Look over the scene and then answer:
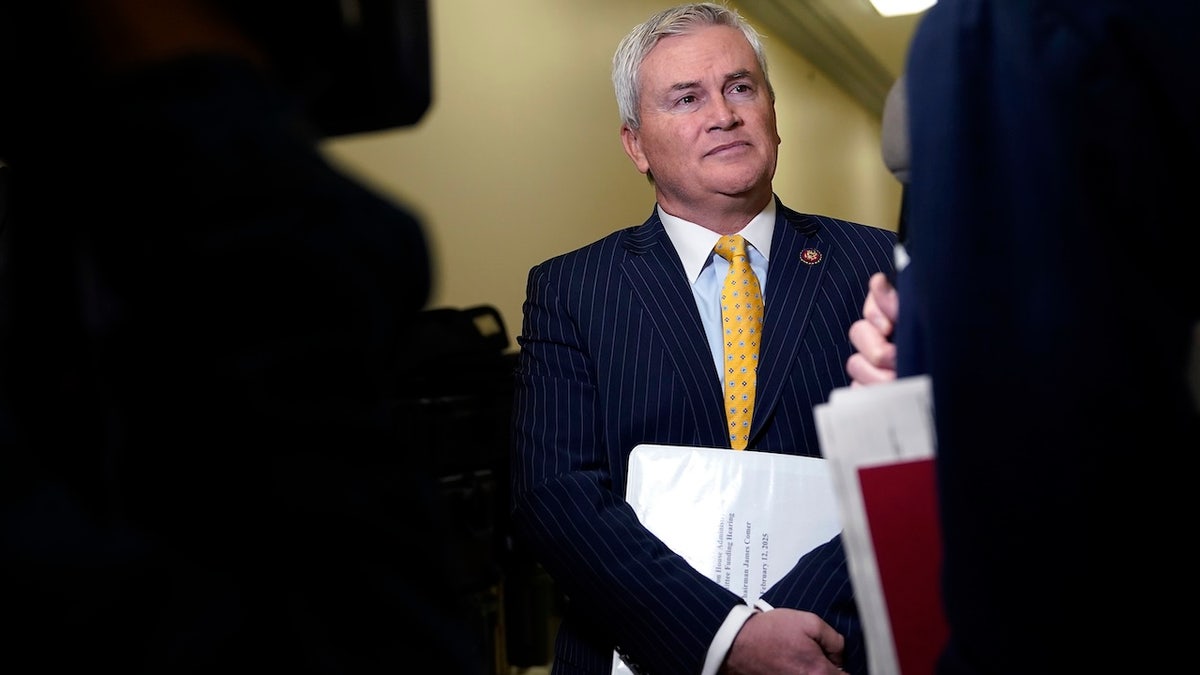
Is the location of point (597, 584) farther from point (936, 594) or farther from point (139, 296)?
point (139, 296)

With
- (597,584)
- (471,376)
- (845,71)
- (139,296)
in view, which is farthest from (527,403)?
(845,71)

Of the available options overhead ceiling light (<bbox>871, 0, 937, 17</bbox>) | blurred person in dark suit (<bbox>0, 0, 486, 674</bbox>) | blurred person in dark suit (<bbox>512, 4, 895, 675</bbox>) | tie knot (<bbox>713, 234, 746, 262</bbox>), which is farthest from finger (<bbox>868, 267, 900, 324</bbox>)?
overhead ceiling light (<bbox>871, 0, 937, 17</bbox>)

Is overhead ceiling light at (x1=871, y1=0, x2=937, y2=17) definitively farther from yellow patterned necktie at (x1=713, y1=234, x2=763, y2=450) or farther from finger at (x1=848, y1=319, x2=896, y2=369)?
finger at (x1=848, y1=319, x2=896, y2=369)

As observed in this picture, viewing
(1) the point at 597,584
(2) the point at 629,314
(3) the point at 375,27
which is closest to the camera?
(3) the point at 375,27

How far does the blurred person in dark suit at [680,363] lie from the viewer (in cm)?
138

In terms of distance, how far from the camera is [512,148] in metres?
3.38

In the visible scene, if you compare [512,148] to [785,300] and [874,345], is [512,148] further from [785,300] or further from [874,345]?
[874,345]

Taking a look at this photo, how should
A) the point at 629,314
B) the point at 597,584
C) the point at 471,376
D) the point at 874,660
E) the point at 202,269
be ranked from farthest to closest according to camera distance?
the point at 471,376
the point at 629,314
the point at 597,584
the point at 874,660
the point at 202,269

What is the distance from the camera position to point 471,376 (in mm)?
2607

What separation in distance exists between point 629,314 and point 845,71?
251 inches

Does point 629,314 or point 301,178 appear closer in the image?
point 301,178

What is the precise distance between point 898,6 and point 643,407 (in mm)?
5295

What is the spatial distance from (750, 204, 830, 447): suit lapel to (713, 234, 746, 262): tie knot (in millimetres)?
52

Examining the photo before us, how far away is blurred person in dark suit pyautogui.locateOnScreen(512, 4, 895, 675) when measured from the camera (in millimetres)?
1385
